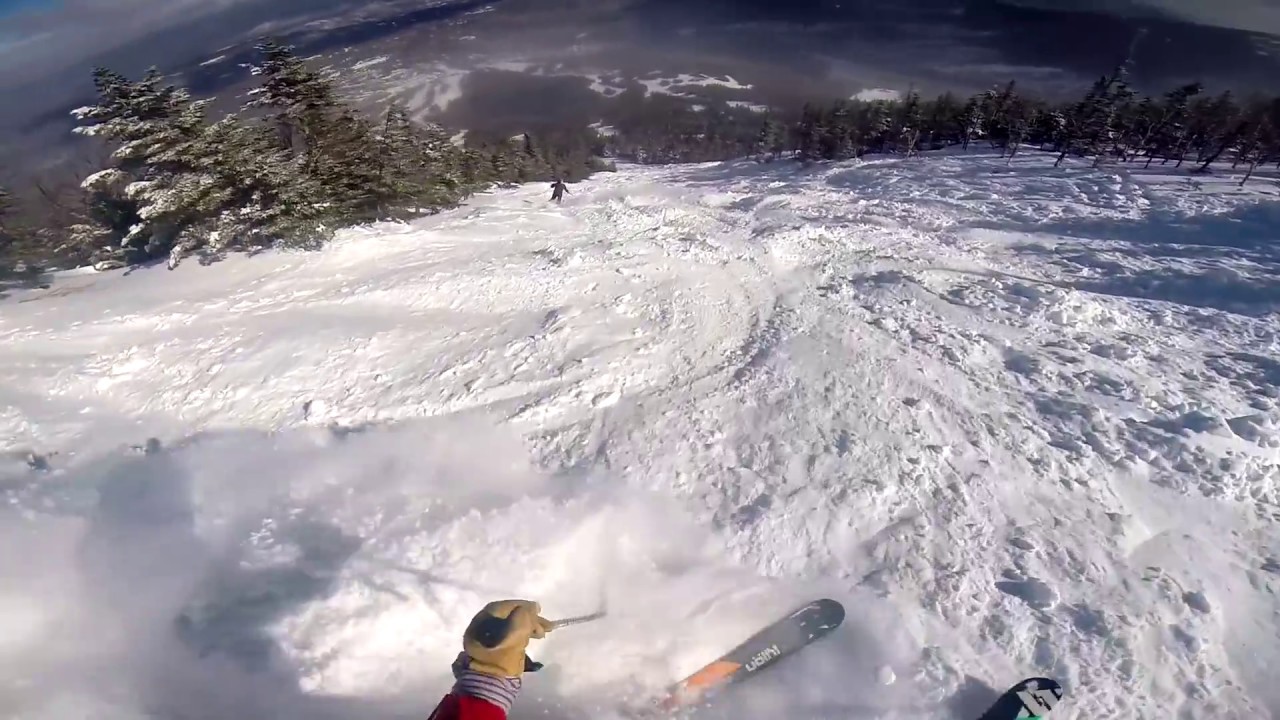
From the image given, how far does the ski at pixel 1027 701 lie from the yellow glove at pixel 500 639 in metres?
6.68

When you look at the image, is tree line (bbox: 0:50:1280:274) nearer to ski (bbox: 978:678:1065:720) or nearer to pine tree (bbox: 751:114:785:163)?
ski (bbox: 978:678:1065:720)

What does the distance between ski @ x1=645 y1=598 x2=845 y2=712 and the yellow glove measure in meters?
4.18

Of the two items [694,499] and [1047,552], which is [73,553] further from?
[1047,552]

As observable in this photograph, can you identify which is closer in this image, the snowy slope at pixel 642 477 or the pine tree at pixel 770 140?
the snowy slope at pixel 642 477

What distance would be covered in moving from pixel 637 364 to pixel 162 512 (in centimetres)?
1121

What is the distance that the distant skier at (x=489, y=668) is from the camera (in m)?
4.89

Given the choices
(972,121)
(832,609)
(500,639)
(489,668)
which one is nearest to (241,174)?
(500,639)

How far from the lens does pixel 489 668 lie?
5.11 metres

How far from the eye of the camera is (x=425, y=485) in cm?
1245

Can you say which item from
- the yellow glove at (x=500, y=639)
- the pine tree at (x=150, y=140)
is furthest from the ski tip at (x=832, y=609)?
the pine tree at (x=150, y=140)

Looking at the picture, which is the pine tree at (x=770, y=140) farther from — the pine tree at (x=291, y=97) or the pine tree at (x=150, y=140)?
the pine tree at (x=150, y=140)

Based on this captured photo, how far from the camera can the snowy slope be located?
877 cm

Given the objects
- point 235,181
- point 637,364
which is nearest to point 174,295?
point 235,181

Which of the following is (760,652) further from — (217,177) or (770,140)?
(770,140)
